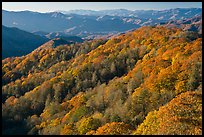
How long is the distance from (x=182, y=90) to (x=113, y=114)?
16.3 m

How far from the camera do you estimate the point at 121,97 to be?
87.5 meters

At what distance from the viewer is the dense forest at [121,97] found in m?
53.0

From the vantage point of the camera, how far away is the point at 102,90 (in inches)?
4077

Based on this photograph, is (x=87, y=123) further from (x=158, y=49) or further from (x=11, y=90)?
(x=11, y=90)

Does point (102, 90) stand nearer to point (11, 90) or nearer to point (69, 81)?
point (69, 81)

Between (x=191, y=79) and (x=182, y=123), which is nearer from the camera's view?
(x=182, y=123)

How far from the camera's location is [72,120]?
284 feet

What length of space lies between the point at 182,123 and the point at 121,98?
45.1 metres

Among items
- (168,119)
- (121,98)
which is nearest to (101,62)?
(121,98)

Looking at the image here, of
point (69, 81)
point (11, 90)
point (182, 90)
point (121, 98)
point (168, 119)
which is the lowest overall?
point (11, 90)

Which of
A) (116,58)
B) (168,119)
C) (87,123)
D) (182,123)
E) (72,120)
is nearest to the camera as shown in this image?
(182,123)

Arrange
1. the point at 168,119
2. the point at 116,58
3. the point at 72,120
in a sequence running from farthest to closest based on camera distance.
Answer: the point at 116,58 → the point at 72,120 → the point at 168,119

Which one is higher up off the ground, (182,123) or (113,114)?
(182,123)

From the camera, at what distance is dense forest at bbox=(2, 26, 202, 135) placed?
5297cm
